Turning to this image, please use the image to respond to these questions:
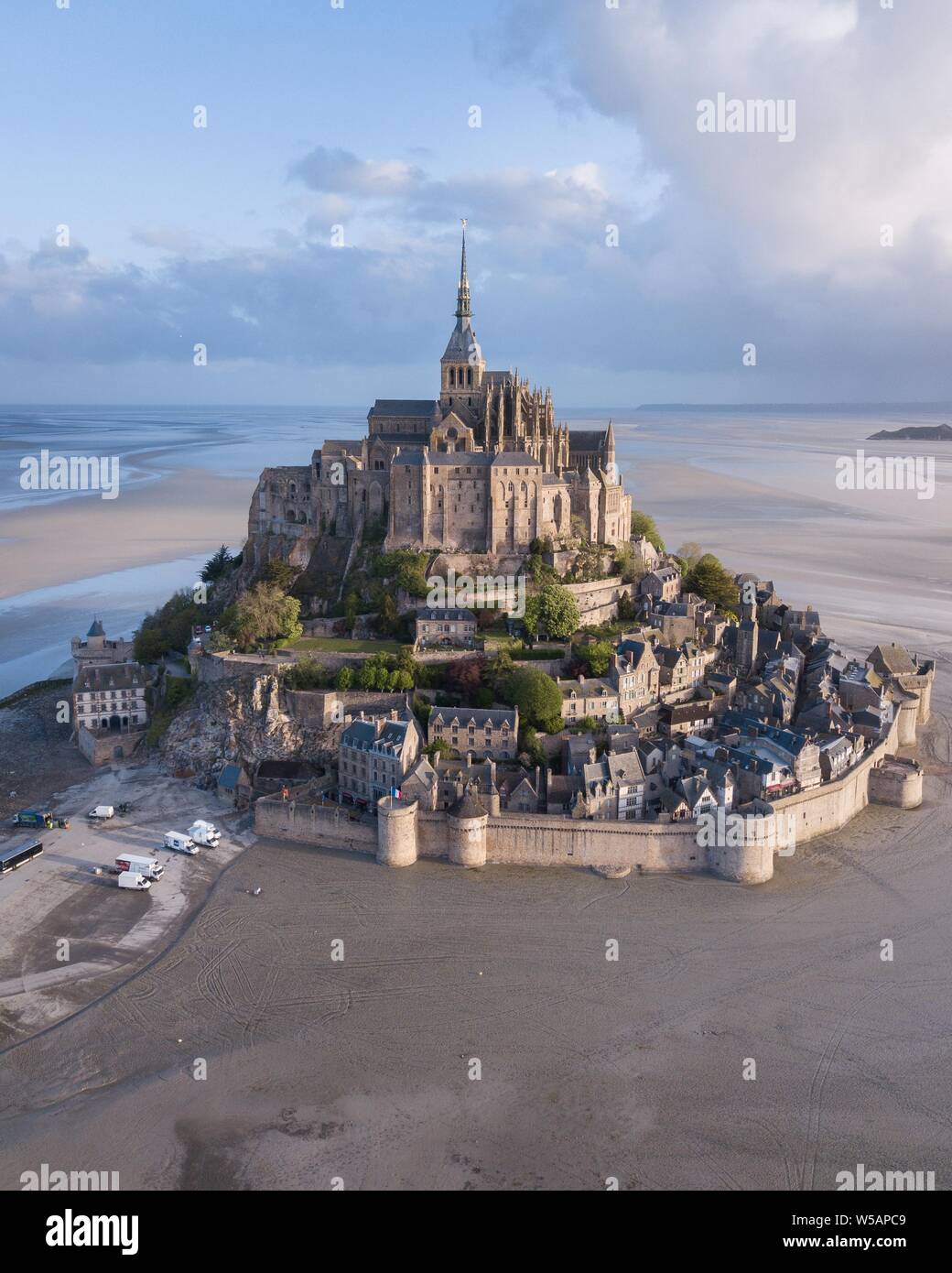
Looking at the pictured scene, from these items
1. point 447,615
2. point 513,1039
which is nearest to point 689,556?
point 447,615

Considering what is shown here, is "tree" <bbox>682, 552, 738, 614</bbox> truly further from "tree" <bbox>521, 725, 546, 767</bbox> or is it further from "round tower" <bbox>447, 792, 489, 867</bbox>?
"round tower" <bbox>447, 792, 489, 867</bbox>

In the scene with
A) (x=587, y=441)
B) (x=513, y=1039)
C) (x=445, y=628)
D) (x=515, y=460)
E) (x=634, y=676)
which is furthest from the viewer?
(x=587, y=441)

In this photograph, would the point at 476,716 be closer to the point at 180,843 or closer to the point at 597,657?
the point at 597,657

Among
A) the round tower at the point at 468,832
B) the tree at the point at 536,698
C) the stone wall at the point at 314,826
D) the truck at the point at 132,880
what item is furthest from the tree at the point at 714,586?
the truck at the point at 132,880

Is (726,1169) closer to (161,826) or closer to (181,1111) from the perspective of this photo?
(181,1111)

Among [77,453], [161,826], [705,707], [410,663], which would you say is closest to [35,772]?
[161,826]

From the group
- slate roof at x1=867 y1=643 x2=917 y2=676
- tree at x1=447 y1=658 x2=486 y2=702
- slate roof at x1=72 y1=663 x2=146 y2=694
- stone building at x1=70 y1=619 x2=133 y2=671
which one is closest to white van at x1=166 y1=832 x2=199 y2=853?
tree at x1=447 y1=658 x2=486 y2=702

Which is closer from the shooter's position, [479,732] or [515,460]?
[479,732]
